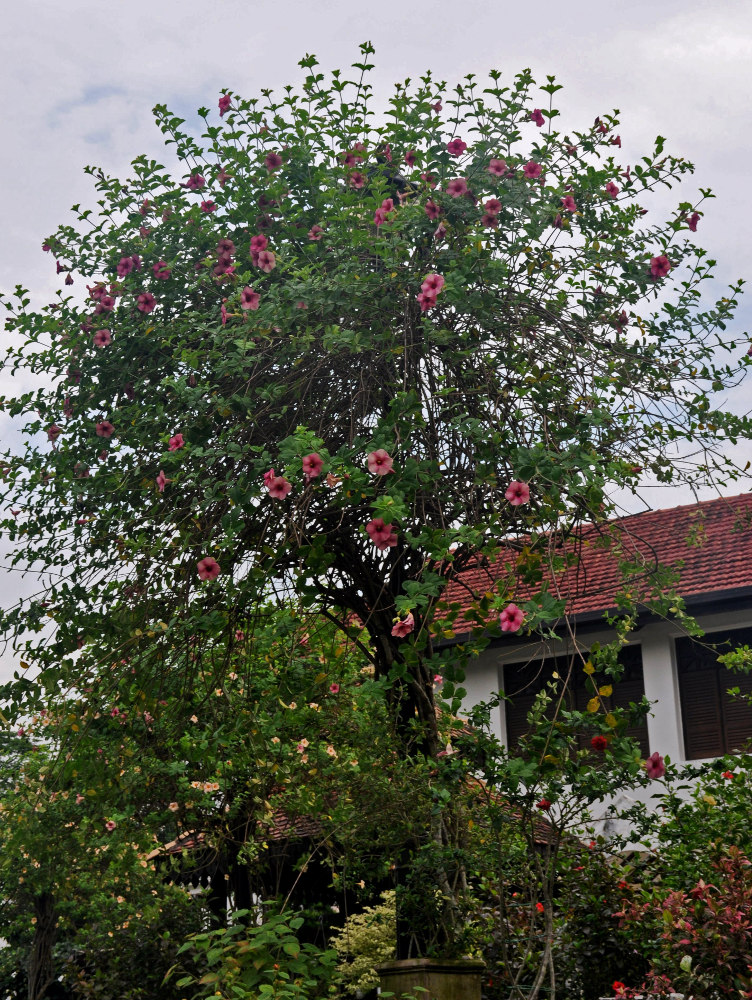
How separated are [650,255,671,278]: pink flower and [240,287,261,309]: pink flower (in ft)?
7.80

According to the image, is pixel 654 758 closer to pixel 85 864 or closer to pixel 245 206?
pixel 245 206

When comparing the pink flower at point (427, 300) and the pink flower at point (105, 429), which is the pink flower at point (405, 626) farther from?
the pink flower at point (105, 429)

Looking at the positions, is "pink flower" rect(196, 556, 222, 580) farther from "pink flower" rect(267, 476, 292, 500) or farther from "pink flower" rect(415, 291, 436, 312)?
"pink flower" rect(415, 291, 436, 312)

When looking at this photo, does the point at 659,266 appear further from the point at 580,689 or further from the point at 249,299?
the point at 580,689

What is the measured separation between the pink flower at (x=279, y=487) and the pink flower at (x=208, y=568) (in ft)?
2.05

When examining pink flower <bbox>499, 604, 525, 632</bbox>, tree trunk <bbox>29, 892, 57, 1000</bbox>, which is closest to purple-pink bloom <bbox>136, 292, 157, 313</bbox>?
pink flower <bbox>499, 604, 525, 632</bbox>

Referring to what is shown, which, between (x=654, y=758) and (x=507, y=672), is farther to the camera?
(x=507, y=672)

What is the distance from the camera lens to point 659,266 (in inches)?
256

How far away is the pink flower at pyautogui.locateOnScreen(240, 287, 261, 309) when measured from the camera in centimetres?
568

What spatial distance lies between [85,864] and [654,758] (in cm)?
813

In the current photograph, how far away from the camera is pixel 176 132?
6.68 meters

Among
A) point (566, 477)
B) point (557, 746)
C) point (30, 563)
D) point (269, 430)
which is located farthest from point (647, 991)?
point (30, 563)

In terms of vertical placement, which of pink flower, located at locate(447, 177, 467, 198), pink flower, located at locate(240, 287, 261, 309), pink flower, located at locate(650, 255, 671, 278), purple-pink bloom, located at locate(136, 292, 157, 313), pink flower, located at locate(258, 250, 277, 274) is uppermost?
pink flower, located at locate(447, 177, 467, 198)

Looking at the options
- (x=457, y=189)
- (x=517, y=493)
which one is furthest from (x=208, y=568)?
(x=457, y=189)
